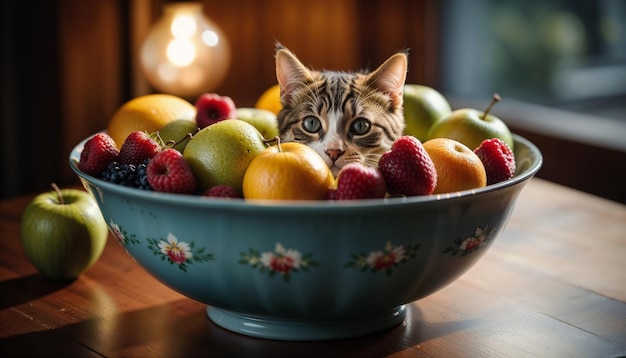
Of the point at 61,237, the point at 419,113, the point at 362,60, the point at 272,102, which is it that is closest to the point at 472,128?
the point at 419,113

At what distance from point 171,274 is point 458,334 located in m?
0.33

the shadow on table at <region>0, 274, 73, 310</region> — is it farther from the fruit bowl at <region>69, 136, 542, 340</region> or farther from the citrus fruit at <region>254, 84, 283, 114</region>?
the citrus fruit at <region>254, 84, 283, 114</region>

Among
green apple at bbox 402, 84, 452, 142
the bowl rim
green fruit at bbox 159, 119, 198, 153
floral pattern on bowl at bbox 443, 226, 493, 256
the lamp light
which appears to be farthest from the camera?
the lamp light

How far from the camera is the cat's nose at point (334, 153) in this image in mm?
1003

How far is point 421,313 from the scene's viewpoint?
98 centimetres

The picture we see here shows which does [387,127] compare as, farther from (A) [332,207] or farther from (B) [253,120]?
(A) [332,207]

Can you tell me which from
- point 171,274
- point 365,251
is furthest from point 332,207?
point 171,274

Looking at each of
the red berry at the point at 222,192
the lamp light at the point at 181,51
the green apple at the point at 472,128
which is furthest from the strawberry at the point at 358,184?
the lamp light at the point at 181,51

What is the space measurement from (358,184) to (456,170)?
0.50ft

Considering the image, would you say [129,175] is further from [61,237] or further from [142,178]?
[61,237]

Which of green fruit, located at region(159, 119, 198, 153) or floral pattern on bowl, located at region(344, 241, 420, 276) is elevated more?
green fruit, located at region(159, 119, 198, 153)

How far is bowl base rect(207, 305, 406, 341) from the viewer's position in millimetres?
895

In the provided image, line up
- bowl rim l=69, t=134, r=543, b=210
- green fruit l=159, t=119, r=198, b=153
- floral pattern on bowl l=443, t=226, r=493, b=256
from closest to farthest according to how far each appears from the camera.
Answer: bowl rim l=69, t=134, r=543, b=210, floral pattern on bowl l=443, t=226, r=493, b=256, green fruit l=159, t=119, r=198, b=153

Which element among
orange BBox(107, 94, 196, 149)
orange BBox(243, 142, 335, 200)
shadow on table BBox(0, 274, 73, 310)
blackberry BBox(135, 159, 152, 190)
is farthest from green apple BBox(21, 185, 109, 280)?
orange BBox(243, 142, 335, 200)
